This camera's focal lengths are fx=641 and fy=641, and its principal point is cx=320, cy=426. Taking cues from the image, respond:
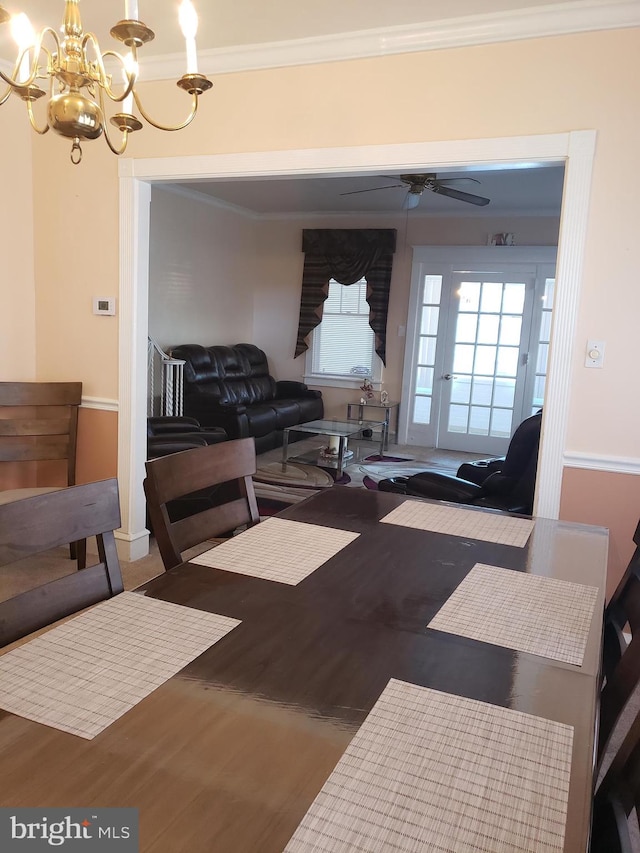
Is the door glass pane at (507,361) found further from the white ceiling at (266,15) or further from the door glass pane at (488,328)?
the white ceiling at (266,15)

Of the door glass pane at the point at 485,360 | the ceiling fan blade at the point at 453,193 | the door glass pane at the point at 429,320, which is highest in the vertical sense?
the ceiling fan blade at the point at 453,193

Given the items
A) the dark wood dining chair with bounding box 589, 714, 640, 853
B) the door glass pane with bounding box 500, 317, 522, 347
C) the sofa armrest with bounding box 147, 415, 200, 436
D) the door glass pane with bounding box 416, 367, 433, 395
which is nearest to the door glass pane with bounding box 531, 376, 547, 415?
the door glass pane with bounding box 500, 317, 522, 347

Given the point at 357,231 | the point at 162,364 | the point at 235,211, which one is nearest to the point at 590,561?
the point at 162,364

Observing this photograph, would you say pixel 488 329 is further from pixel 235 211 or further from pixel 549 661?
pixel 549 661

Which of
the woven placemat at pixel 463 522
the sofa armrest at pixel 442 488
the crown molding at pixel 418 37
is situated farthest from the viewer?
the sofa armrest at pixel 442 488

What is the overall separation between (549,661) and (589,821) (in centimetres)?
37

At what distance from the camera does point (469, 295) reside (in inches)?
277

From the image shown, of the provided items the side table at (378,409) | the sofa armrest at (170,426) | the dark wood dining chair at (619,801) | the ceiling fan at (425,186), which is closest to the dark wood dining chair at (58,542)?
the dark wood dining chair at (619,801)

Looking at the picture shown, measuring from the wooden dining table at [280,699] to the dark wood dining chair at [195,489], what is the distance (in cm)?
20

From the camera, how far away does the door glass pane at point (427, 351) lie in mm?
7289

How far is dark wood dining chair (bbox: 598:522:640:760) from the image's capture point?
Answer: 3.76 feet

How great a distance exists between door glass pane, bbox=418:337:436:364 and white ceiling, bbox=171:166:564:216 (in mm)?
1396

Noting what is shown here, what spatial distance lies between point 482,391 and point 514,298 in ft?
3.43

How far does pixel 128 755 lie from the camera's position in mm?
849
